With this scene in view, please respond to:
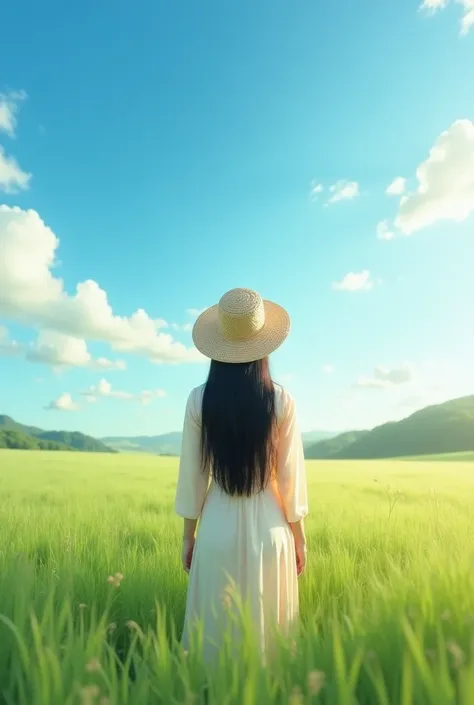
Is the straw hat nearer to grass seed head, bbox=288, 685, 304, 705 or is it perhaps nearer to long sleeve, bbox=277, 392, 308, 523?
long sleeve, bbox=277, 392, 308, 523

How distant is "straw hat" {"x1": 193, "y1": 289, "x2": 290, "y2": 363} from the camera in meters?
3.46

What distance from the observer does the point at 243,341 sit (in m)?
3.53

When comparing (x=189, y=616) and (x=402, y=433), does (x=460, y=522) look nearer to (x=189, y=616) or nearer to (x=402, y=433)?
(x=189, y=616)

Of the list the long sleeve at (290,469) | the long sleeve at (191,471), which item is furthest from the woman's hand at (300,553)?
the long sleeve at (191,471)

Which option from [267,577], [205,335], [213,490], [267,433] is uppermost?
[205,335]

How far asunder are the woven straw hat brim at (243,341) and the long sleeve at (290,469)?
351 mm

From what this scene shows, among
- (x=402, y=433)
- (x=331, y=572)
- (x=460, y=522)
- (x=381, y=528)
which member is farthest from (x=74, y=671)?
(x=402, y=433)

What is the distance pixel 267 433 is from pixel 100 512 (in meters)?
4.94

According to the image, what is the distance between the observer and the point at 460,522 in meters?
6.60

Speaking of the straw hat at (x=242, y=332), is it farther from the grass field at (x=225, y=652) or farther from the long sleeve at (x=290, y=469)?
the grass field at (x=225, y=652)

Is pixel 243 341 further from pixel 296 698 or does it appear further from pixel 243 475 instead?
pixel 296 698

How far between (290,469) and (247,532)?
0.47 meters

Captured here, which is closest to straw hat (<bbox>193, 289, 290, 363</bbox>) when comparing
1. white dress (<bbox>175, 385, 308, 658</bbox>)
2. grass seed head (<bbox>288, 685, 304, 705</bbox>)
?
white dress (<bbox>175, 385, 308, 658</bbox>)

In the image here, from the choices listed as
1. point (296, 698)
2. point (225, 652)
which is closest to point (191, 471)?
point (225, 652)
